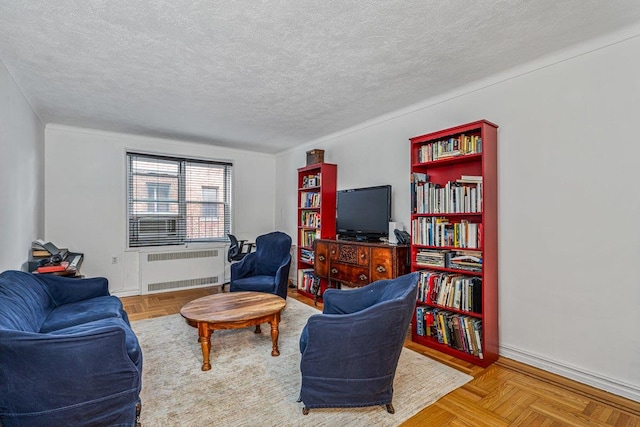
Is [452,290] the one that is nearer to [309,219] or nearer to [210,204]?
[309,219]

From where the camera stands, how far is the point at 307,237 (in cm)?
511

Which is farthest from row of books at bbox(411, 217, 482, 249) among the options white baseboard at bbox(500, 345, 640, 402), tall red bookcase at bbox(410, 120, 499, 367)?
white baseboard at bbox(500, 345, 640, 402)

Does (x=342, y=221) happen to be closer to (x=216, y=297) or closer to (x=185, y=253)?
(x=216, y=297)

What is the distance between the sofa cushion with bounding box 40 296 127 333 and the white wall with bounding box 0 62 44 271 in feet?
1.91

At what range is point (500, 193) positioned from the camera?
2.87m

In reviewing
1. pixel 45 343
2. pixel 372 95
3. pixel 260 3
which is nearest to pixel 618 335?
pixel 372 95

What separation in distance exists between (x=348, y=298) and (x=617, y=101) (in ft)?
8.00

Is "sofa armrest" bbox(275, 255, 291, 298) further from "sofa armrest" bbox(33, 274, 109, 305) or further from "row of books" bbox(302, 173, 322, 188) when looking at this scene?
"sofa armrest" bbox(33, 274, 109, 305)

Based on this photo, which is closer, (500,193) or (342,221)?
(500,193)

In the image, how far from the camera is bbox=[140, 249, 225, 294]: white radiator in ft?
16.4

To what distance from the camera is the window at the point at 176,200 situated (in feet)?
16.6

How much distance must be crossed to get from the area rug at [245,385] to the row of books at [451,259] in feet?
2.83

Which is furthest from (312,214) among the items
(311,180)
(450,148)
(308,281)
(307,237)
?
(450,148)

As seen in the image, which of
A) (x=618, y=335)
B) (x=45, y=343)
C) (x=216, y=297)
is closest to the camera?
(x=45, y=343)
